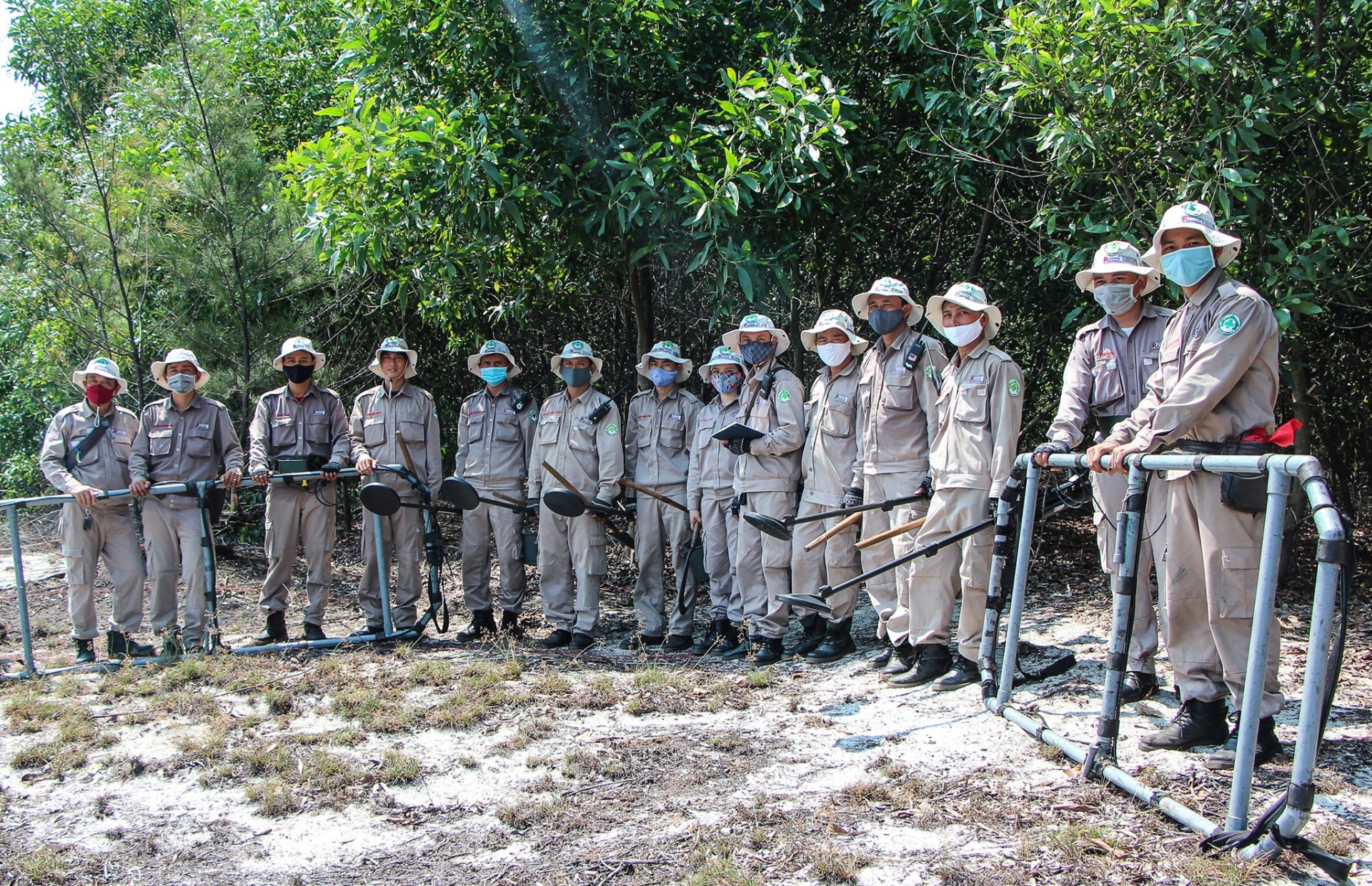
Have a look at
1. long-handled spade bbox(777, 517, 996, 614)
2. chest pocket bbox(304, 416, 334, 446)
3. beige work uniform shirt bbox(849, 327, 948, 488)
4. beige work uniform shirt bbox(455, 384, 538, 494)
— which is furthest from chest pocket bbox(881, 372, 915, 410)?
chest pocket bbox(304, 416, 334, 446)

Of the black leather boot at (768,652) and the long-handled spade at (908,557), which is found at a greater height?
the long-handled spade at (908,557)

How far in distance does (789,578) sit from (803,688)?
1.02 meters

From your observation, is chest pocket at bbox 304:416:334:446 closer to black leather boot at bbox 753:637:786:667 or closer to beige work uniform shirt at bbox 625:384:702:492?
beige work uniform shirt at bbox 625:384:702:492

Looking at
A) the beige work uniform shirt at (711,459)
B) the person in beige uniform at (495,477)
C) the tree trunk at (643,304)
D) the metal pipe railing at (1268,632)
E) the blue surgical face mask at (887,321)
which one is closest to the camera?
the metal pipe railing at (1268,632)

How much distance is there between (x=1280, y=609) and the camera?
23.4ft

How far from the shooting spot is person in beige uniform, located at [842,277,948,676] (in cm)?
600

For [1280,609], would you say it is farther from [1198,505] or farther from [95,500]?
[95,500]

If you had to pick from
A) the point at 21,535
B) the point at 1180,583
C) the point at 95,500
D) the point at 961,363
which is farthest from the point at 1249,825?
the point at 21,535

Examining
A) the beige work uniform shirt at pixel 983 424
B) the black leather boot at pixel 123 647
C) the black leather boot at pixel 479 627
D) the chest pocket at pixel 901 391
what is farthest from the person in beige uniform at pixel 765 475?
the black leather boot at pixel 123 647

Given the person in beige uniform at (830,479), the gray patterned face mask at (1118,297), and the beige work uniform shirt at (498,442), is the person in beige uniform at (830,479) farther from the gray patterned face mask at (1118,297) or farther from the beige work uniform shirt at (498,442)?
the beige work uniform shirt at (498,442)

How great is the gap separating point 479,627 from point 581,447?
4.88 feet

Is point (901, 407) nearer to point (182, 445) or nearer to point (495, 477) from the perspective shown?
point (495, 477)

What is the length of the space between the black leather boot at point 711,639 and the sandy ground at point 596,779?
0.50m

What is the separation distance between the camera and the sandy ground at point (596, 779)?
11.6 feet
